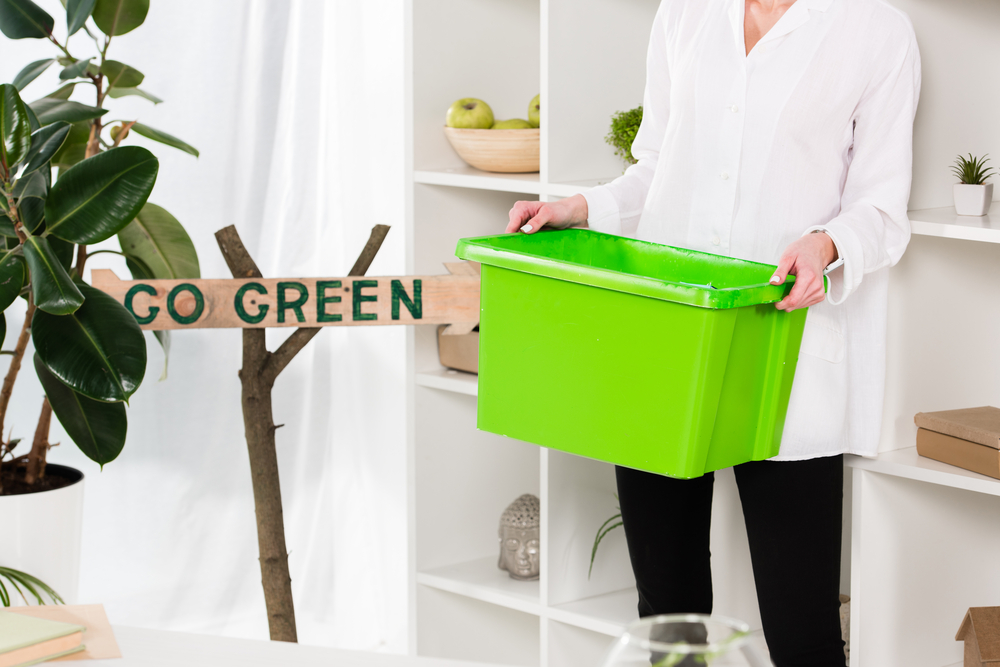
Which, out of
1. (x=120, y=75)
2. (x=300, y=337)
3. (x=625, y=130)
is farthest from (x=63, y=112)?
(x=625, y=130)

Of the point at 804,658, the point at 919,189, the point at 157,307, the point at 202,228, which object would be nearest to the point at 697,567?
the point at 804,658

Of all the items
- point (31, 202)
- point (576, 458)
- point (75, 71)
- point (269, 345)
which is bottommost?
point (576, 458)

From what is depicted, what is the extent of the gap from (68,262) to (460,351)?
77cm

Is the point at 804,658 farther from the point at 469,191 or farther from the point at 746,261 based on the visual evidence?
the point at 469,191

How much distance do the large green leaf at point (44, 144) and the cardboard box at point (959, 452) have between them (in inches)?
50.0

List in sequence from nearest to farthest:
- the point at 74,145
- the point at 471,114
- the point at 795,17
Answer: the point at 795,17 → the point at 74,145 → the point at 471,114

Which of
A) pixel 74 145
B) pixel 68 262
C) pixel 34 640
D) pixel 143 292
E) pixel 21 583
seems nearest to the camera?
pixel 34 640

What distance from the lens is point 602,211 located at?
1.52 meters

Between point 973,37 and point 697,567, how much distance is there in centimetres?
85

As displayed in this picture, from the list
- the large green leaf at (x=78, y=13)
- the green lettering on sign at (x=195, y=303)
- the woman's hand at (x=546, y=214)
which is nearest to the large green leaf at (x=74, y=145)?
the large green leaf at (x=78, y=13)

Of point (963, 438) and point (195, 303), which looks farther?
point (195, 303)

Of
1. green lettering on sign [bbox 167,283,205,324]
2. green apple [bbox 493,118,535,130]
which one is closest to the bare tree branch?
green lettering on sign [bbox 167,283,205,324]

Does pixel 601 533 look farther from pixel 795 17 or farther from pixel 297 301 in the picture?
pixel 795 17

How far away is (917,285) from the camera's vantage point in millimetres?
1500
